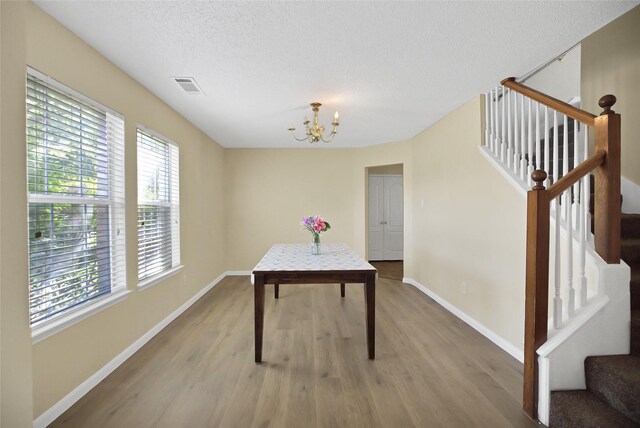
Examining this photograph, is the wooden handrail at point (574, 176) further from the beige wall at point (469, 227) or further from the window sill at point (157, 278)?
the window sill at point (157, 278)

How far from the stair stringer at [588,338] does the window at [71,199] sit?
9.54 ft

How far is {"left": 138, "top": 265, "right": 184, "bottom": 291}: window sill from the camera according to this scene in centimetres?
276

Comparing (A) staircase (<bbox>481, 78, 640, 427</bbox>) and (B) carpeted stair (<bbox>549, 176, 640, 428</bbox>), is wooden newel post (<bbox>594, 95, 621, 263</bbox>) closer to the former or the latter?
(A) staircase (<bbox>481, 78, 640, 427</bbox>)

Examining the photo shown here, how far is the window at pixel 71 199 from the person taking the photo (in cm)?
173

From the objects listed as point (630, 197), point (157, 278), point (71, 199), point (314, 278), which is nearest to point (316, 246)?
point (314, 278)

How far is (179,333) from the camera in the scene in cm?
298

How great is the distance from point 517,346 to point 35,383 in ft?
10.8

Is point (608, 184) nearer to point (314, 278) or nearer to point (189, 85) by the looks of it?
point (314, 278)

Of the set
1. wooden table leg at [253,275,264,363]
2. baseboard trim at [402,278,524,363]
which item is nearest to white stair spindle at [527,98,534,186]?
baseboard trim at [402,278,524,363]

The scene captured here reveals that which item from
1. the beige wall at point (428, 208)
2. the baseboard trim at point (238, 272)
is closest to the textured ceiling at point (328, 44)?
the beige wall at point (428, 208)

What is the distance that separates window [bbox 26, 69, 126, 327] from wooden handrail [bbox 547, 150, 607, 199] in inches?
115

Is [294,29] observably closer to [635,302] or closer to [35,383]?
[35,383]

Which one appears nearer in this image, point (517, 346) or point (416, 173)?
point (517, 346)

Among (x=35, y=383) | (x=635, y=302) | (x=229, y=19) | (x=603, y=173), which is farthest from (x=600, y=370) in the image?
(x=35, y=383)
